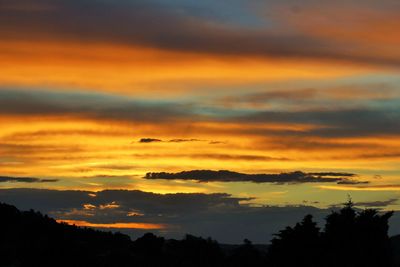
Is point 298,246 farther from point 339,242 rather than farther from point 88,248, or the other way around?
point 88,248

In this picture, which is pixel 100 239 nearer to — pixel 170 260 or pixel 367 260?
pixel 170 260

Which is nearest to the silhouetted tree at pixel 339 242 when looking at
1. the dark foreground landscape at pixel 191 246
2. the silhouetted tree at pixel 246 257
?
the dark foreground landscape at pixel 191 246

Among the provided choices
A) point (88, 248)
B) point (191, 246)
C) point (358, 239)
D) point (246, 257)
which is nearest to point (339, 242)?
point (358, 239)

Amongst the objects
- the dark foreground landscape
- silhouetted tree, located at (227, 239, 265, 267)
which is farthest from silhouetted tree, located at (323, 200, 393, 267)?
silhouetted tree, located at (227, 239, 265, 267)

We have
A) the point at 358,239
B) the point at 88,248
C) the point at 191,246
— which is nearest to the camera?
the point at 358,239

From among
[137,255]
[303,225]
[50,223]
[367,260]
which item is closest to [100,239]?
[50,223]

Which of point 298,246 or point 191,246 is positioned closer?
point 298,246

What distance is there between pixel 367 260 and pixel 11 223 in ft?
208

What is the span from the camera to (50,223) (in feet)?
449

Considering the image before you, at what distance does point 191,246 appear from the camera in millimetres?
133250

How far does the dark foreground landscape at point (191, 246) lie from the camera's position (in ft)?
274

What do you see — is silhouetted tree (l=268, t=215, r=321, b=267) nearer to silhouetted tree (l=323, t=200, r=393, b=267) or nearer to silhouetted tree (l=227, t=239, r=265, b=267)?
silhouetted tree (l=323, t=200, r=393, b=267)

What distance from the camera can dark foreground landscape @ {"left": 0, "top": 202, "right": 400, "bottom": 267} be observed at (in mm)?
83438

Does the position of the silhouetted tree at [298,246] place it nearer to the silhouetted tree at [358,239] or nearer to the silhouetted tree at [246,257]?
the silhouetted tree at [358,239]
